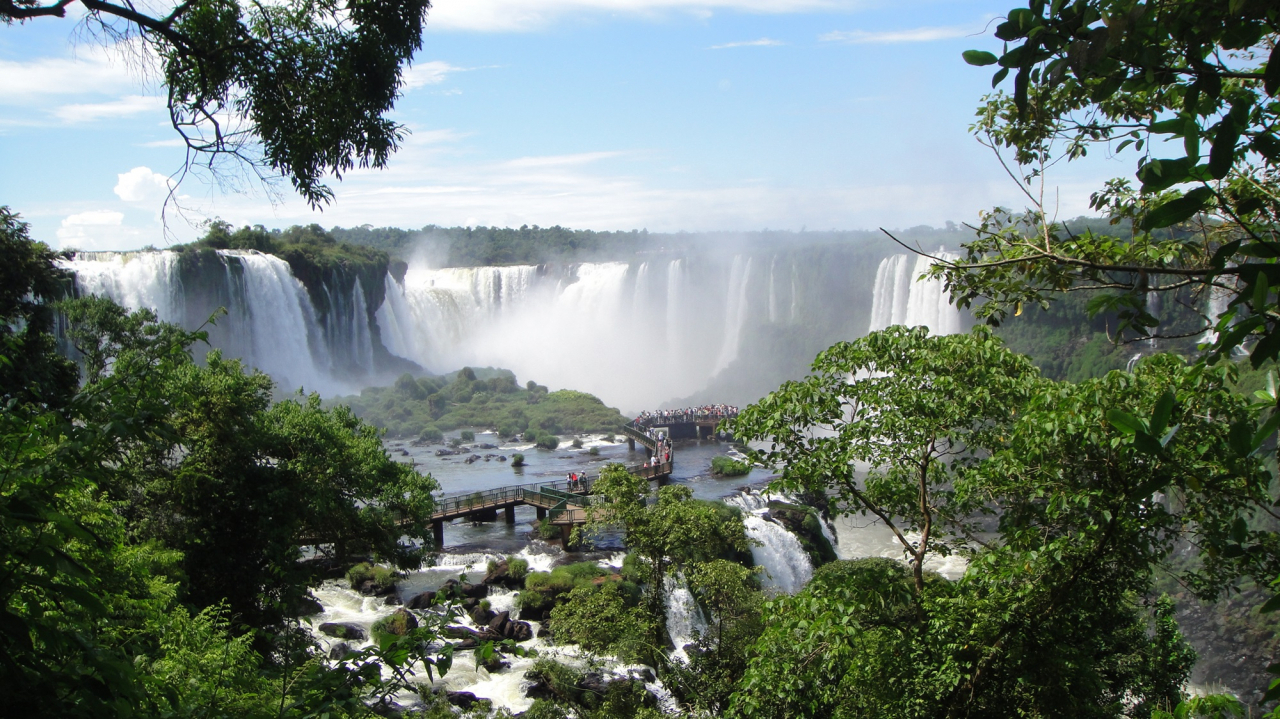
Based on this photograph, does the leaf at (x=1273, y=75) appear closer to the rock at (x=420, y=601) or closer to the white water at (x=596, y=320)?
the rock at (x=420, y=601)

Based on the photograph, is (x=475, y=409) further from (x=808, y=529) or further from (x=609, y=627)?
(x=609, y=627)

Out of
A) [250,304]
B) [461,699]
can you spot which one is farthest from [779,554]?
[250,304]

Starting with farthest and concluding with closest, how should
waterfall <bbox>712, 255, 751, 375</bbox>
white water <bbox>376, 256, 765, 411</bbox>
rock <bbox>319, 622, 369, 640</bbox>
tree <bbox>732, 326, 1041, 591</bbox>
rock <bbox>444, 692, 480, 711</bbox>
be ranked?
1. waterfall <bbox>712, 255, 751, 375</bbox>
2. white water <bbox>376, 256, 765, 411</bbox>
3. rock <bbox>319, 622, 369, 640</bbox>
4. rock <bbox>444, 692, 480, 711</bbox>
5. tree <bbox>732, 326, 1041, 591</bbox>

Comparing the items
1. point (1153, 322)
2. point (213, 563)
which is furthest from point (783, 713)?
point (213, 563)

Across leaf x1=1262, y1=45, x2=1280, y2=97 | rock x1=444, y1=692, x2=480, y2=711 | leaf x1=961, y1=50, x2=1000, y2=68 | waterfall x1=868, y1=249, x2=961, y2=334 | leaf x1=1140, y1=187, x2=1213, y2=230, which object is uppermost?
leaf x1=961, y1=50, x2=1000, y2=68

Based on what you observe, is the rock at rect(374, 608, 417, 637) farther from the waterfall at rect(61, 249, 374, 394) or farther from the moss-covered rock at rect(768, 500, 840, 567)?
the waterfall at rect(61, 249, 374, 394)

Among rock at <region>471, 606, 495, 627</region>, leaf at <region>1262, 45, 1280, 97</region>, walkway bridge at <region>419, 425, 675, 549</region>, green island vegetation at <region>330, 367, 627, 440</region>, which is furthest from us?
green island vegetation at <region>330, 367, 627, 440</region>

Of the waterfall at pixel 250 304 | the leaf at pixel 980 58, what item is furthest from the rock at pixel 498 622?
the waterfall at pixel 250 304

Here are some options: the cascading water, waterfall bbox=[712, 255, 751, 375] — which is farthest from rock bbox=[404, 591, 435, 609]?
waterfall bbox=[712, 255, 751, 375]
